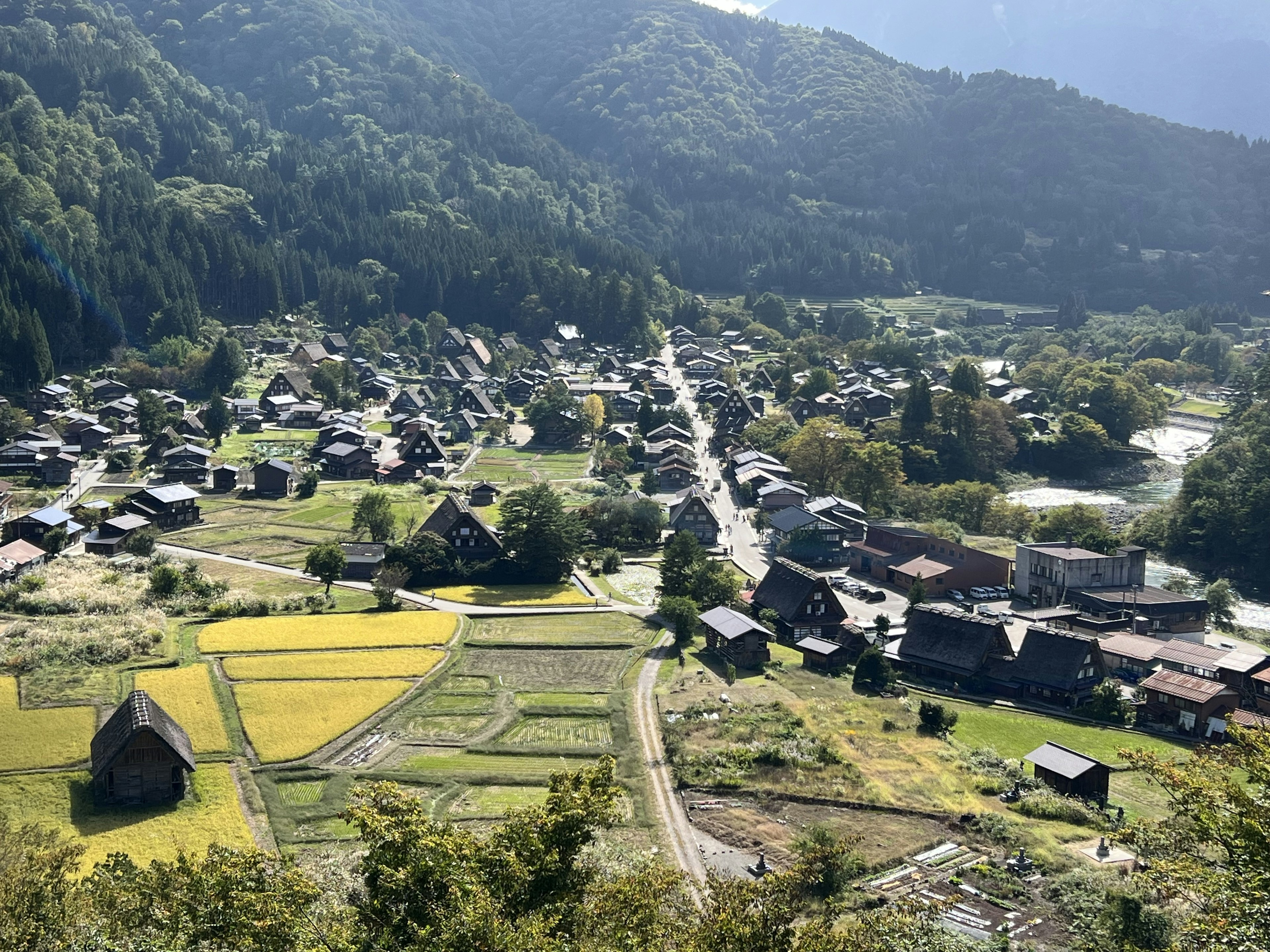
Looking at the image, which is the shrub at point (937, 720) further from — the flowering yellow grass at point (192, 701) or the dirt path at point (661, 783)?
the flowering yellow grass at point (192, 701)

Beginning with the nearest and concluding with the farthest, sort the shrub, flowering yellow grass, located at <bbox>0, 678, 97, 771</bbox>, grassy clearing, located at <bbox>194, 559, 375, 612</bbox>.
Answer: flowering yellow grass, located at <bbox>0, 678, 97, 771</bbox> → the shrub → grassy clearing, located at <bbox>194, 559, 375, 612</bbox>

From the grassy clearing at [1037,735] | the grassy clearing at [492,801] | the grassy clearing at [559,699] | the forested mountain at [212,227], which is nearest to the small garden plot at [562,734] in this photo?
the grassy clearing at [559,699]

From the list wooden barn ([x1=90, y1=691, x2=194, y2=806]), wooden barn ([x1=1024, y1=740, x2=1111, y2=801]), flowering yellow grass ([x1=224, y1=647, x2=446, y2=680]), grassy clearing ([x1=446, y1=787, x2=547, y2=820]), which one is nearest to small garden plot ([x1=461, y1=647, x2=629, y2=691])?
flowering yellow grass ([x1=224, y1=647, x2=446, y2=680])

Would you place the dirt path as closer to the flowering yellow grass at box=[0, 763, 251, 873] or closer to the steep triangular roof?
the flowering yellow grass at box=[0, 763, 251, 873]

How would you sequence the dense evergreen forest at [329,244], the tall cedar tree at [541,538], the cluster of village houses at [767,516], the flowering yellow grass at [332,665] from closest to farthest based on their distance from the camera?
1. the flowering yellow grass at [332,665]
2. the cluster of village houses at [767,516]
3. the tall cedar tree at [541,538]
4. the dense evergreen forest at [329,244]

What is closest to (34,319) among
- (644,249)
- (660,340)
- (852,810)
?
(660,340)

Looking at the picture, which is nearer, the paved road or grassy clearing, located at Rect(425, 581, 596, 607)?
the paved road
